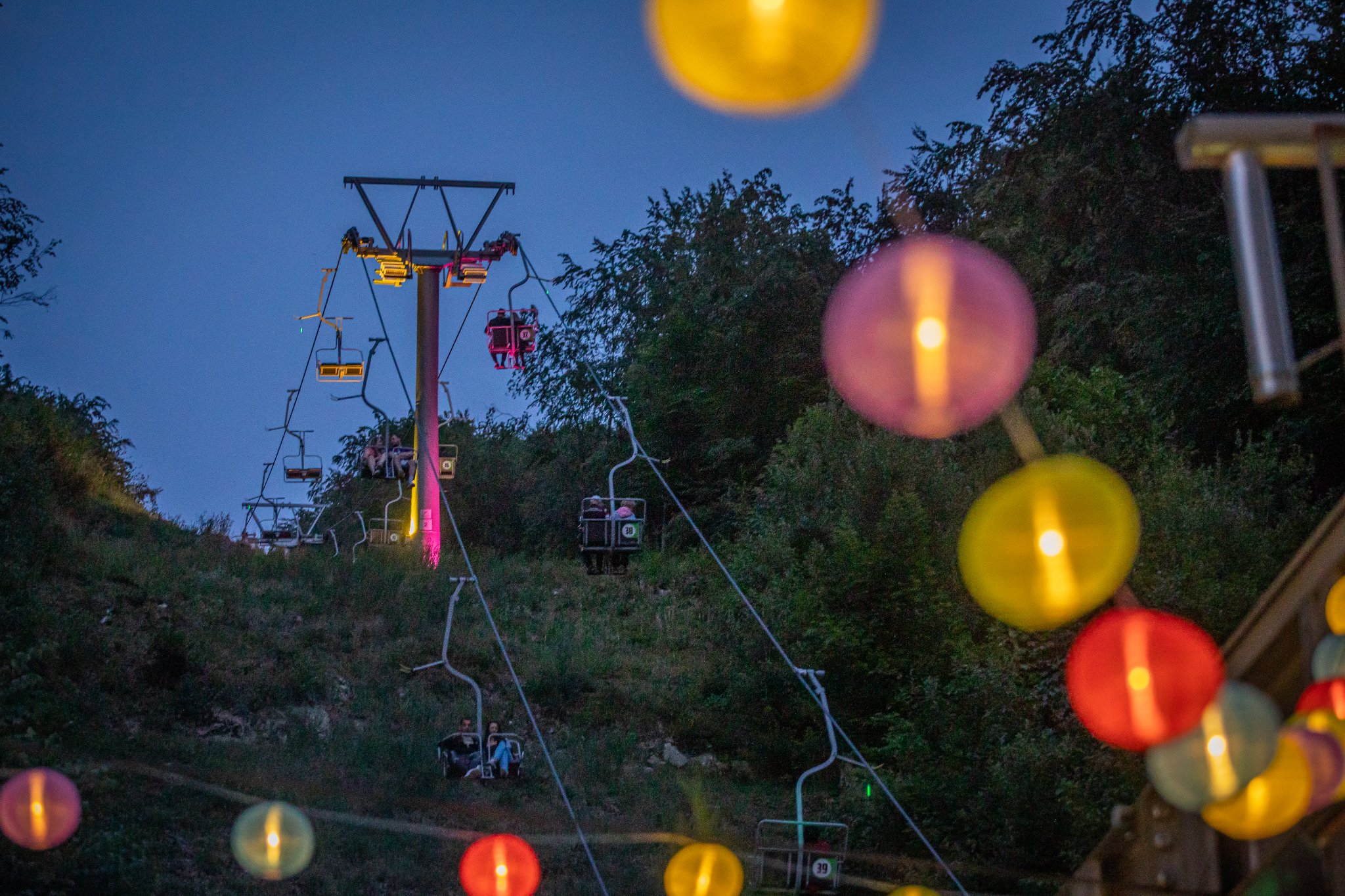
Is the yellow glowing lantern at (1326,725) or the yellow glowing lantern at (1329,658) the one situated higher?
the yellow glowing lantern at (1329,658)

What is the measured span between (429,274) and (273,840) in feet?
41.8

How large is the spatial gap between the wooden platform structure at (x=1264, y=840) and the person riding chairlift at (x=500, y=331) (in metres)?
16.7

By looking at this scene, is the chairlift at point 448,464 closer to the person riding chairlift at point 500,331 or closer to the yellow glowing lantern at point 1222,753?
the person riding chairlift at point 500,331

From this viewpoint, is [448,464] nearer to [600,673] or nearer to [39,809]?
[600,673]

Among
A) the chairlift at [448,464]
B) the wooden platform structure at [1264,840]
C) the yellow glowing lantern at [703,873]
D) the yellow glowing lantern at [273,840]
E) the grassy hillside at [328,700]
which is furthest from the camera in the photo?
the chairlift at [448,464]

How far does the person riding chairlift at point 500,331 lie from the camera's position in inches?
829

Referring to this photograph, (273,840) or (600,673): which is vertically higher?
(600,673)

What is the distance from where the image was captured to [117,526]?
2586cm

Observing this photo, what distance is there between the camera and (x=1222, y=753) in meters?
5.18

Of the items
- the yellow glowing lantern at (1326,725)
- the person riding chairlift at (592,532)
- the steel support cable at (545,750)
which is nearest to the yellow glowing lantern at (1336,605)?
the yellow glowing lantern at (1326,725)

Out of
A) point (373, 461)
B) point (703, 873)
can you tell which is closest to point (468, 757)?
point (703, 873)

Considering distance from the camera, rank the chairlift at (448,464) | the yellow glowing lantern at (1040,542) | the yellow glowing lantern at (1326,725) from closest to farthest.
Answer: the yellow glowing lantern at (1326,725) < the yellow glowing lantern at (1040,542) < the chairlift at (448,464)

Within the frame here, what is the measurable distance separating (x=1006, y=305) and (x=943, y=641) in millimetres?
11901

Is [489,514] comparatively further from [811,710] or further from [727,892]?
[727,892]
